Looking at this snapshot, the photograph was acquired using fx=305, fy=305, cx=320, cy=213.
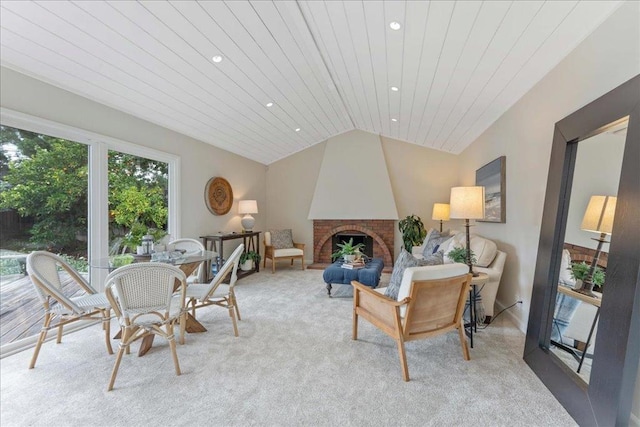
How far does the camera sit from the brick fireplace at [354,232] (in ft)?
21.8

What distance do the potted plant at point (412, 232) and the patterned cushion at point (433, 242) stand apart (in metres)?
0.63

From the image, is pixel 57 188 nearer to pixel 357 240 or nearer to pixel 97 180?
pixel 97 180

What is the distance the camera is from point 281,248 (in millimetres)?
6512

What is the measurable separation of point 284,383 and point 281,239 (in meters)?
4.51

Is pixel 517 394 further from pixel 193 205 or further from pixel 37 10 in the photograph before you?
pixel 193 205

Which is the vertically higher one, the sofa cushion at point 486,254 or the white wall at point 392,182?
the white wall at point 392,182

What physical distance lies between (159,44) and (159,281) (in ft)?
6.64

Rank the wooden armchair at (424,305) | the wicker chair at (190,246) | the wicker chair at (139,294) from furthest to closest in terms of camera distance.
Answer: the wicker chair at (190,246)
the wooden armchair at (424,305)
the wicker chair at (139,294)

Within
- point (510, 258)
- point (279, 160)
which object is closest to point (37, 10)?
point (510, 258)

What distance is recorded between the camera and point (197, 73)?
321cm

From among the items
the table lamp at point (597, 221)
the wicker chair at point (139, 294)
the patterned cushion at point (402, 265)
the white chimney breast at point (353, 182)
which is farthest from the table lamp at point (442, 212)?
the wicker chair at point (139, 294)

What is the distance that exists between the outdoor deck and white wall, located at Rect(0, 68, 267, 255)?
1.54 meters

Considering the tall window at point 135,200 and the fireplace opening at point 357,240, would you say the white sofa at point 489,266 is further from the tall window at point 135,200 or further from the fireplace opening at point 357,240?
the tall window at point 135,200

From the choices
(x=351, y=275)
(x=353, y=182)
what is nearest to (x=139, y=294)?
(x=351, y=275)
